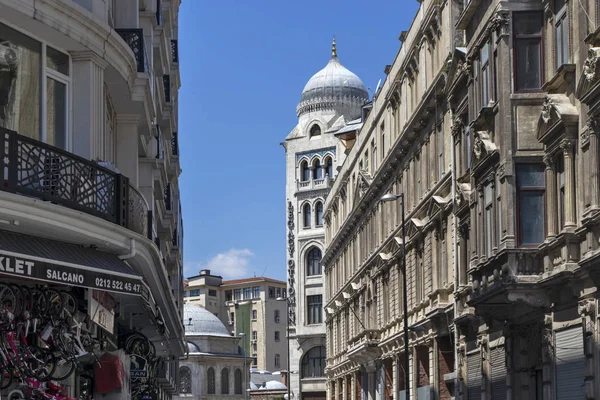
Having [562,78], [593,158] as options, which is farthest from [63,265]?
[562,78]

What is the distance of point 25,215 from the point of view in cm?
1427

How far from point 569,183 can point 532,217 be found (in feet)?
8.39

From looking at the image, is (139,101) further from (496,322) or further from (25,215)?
(496,322)

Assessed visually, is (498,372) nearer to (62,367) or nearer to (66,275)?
(62,367)

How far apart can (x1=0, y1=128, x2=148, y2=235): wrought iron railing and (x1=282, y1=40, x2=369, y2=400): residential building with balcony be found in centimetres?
8199

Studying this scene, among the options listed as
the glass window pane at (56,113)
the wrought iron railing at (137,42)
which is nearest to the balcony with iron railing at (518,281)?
the wrought iron railing at (137,42)

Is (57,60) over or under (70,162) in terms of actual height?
over

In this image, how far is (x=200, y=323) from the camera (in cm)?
15000

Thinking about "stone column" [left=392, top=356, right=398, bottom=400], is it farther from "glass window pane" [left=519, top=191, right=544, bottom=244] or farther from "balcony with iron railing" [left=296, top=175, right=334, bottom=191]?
"balcony with iron railing" [left=296, top=175, right=334, bottom=191]

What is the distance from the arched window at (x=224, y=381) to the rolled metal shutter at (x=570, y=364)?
125174mm

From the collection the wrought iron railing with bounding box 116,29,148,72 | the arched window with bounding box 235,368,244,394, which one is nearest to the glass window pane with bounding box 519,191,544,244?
the wrought iron railing with bounding box 116,29,148,72

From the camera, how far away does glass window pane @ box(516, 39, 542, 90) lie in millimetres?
28844

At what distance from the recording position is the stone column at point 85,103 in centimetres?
1781

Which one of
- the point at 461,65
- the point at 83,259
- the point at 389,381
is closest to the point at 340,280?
the point at 389,381
